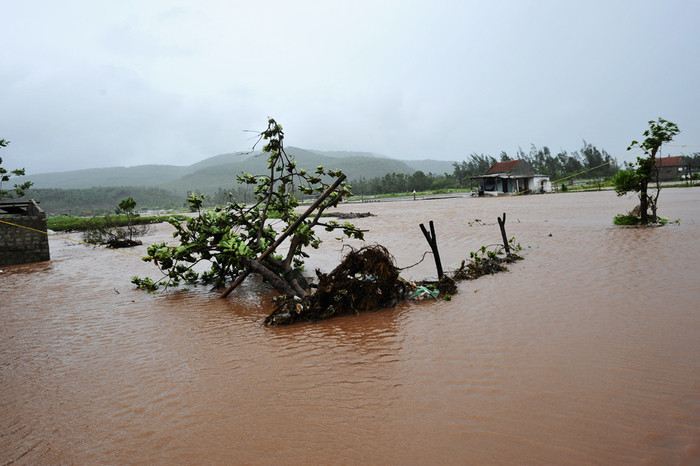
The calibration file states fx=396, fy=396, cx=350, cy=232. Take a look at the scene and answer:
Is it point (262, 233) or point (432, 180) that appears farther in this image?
point (432, 180)

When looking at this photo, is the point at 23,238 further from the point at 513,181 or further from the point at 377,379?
the point at 513,181

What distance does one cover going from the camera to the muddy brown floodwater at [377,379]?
304 centimetres

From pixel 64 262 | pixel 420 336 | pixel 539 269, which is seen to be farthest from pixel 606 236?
pixel 64 262

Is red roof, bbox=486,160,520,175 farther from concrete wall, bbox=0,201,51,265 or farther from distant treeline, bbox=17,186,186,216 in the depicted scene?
distant treeline, bbox=17,186,186,216

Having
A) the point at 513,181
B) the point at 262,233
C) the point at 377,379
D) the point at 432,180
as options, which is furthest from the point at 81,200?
the point at 377,379

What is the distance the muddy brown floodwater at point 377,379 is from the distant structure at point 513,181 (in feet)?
131

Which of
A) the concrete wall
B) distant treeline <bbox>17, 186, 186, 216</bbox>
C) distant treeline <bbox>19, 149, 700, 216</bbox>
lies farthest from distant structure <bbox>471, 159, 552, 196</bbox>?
distant treeline <bbox>17, 186, 186, 216</bbox>

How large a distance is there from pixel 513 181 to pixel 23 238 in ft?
150

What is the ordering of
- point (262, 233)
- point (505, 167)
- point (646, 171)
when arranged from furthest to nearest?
point (505, 167) → point (646, 171) → point (262, 233)

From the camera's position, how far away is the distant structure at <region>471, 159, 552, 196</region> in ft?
151

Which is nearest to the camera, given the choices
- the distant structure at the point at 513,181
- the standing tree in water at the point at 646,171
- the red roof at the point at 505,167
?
the standing tree in water at the point at 646,171

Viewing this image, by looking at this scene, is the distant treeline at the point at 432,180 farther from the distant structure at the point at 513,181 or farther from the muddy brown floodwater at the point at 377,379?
the muddy brown floodwater at the point at 377,379

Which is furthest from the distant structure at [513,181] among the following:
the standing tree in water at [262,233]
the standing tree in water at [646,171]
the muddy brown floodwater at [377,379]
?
the standing tree in water at [262,233]

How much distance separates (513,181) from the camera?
155 feet
